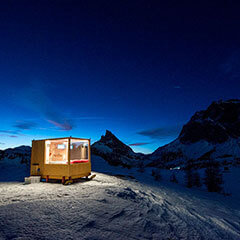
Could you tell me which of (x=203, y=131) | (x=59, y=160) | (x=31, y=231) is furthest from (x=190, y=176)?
(x=203, y=131)

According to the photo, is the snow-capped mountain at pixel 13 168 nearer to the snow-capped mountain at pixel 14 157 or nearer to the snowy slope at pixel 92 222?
the snow-capped mountain at pixel 14 157

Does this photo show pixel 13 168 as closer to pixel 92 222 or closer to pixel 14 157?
pixel 14 157

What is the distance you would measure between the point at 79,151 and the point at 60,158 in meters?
1.27

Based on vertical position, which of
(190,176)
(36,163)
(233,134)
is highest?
(233,134)

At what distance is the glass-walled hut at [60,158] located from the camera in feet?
31.8

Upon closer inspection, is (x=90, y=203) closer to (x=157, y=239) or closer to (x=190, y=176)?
(x=157, y=239)

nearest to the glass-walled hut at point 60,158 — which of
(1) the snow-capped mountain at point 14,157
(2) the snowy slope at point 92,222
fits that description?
(2) the snowy slope at point 92,222

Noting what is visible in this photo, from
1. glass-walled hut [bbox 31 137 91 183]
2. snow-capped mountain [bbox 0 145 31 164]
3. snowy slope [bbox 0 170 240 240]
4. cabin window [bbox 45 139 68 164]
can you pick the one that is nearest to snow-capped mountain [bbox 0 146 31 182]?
snow-capped mountain [bbox 0 145 31 164]

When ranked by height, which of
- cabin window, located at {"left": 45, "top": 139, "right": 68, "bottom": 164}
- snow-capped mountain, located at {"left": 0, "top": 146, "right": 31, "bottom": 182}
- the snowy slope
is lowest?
the snowy slope

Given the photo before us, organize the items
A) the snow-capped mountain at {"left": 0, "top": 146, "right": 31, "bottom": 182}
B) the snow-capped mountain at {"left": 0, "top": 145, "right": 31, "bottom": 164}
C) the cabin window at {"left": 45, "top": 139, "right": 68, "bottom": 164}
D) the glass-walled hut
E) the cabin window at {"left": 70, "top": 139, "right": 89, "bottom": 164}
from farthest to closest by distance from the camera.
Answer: the snow-capped mountain at {"left": 0, "top": 145, "right": 31, "bottom": 164} < the snow-capped mountain at {"left": 0, "top": 146, "right": 31, "bottom": 182} < the cabin window at {"left": 70, "top": 139, "right": 89, "bottom": 164} < the cabin window at {"left": 45, "top": 139, "right": 68, "bottom": 164} < the glass-walled hut

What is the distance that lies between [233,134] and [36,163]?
215044 millimetres

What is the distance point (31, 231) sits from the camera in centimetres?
355

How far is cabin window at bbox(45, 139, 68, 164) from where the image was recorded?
10.3 metres

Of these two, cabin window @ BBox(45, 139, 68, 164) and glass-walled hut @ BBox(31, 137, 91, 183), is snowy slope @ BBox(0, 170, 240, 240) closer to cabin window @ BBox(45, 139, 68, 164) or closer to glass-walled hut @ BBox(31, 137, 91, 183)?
glass-walled hut @ BBox(31, 137, 91, 183)
